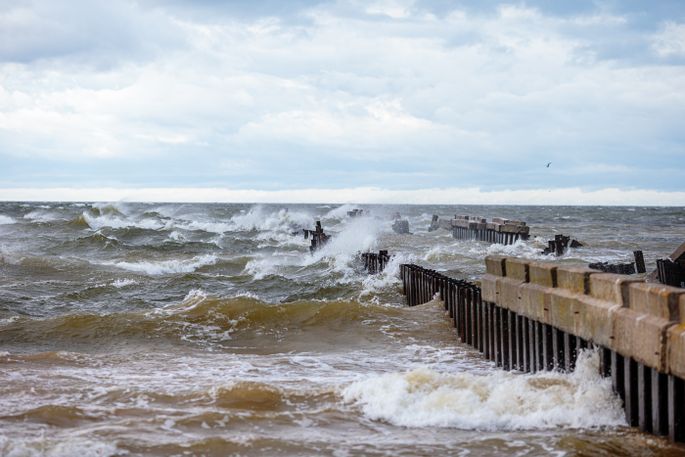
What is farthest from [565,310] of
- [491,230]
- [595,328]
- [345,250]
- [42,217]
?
[42,217]

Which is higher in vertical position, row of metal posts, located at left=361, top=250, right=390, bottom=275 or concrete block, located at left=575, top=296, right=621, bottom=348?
concrete block, located at left=575, top=296, right=621, bottom=348

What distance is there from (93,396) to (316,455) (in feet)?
10.2

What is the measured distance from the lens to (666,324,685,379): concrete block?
6.33 meters

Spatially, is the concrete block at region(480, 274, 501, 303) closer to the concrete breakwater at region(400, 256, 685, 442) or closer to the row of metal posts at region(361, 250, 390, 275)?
the concrete breakwater at region(400, 256, 685, 442)

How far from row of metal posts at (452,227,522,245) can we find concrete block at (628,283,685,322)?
3077 centimetres

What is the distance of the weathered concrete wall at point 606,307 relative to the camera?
660 centimetres

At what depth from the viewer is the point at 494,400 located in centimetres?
812

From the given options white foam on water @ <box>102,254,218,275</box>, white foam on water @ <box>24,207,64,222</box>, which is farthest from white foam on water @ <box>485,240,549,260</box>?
white foam on water @ <box>24,207,64,222</box>

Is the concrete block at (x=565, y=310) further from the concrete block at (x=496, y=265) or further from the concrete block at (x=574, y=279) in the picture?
the concrete block at (x=496, y=265)

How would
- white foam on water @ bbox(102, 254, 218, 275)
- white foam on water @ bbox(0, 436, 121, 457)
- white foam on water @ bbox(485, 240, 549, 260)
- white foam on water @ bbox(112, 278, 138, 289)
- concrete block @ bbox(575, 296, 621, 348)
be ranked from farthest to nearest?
white foam on water @ bbox(485, 240, 549, 260) < white foam on water @ bbox(102, 254, 218, 275) < white foam on water @ bbox(112, 278, 138, 289) < concrete block @ bbox(575, 296, 621, 348) < white foam on water @ bbox(0, 436, 121, 457)

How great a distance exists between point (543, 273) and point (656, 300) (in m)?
2.52

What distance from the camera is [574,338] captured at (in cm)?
860

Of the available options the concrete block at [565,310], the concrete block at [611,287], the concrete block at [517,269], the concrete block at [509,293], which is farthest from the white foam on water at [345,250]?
the concrete block at [611,287]

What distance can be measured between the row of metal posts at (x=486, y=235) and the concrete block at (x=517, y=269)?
27484 mm
